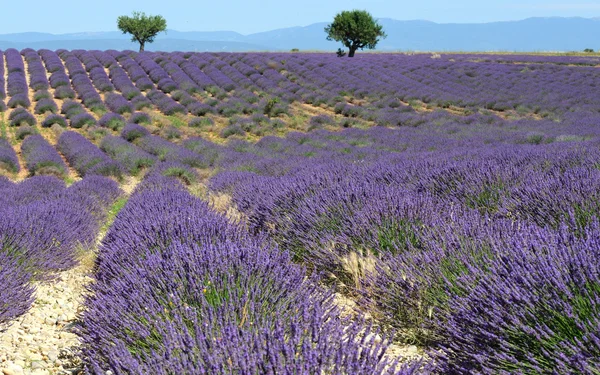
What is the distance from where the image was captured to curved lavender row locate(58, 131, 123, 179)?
10.3 m

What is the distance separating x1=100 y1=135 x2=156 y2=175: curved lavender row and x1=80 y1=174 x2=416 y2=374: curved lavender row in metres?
7.93

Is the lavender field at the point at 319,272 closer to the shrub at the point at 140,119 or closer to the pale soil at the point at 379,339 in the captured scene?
the pale soil at the point at 379,339

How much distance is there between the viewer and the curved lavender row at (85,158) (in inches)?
407

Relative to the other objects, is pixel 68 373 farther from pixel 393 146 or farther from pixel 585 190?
pixel 393 146

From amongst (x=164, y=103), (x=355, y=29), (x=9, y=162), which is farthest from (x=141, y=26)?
(x=9, y=162)

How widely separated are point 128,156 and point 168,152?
0.95 m

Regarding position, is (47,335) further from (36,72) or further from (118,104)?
(36,72)

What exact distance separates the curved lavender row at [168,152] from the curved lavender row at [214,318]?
7.85m

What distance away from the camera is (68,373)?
256cm

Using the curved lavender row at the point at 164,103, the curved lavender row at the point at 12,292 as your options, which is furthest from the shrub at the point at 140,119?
the curved lavender row at the point at 12,292

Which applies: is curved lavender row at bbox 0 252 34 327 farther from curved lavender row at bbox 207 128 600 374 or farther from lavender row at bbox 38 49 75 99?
lavender row at bbox 38 49 75 99

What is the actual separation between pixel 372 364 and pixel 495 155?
16.1 feet

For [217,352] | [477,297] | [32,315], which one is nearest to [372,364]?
[217,352]

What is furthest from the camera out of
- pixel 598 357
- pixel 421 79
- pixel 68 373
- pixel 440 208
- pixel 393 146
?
pixel 421 79
